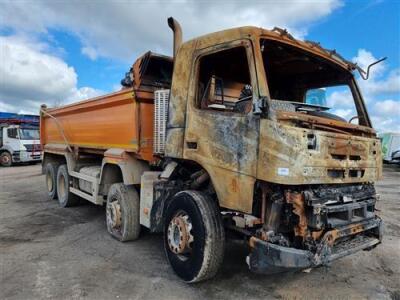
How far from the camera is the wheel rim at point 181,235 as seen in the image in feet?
12.8

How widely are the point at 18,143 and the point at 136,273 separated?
19441 millimetres

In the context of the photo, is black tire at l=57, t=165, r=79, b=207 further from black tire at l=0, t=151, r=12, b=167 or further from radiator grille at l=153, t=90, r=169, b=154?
black tire at l=0, t=151, r=12, b=167

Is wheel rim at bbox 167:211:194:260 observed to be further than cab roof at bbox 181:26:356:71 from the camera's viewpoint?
Yes

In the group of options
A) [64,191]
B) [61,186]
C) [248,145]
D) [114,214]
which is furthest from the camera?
[61,186]

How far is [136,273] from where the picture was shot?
4293mm

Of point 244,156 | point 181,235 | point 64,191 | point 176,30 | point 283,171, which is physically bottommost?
point 64,191

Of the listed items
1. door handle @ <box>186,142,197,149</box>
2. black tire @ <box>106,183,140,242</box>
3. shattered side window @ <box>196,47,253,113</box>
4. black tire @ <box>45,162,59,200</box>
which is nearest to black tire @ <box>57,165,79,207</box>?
black tire @ <box>45,162,59,200</box>

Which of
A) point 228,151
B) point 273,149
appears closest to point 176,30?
point 228,151

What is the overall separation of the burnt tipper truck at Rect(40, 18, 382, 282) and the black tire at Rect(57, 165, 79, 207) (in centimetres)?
274

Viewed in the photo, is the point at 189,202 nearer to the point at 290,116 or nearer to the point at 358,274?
the point at 290,116

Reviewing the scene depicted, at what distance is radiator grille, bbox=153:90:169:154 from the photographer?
487 cm

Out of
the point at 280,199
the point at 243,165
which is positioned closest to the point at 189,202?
the point at 243,165

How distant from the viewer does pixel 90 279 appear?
4094 millimetres

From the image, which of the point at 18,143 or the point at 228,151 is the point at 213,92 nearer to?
the point at 228,151
